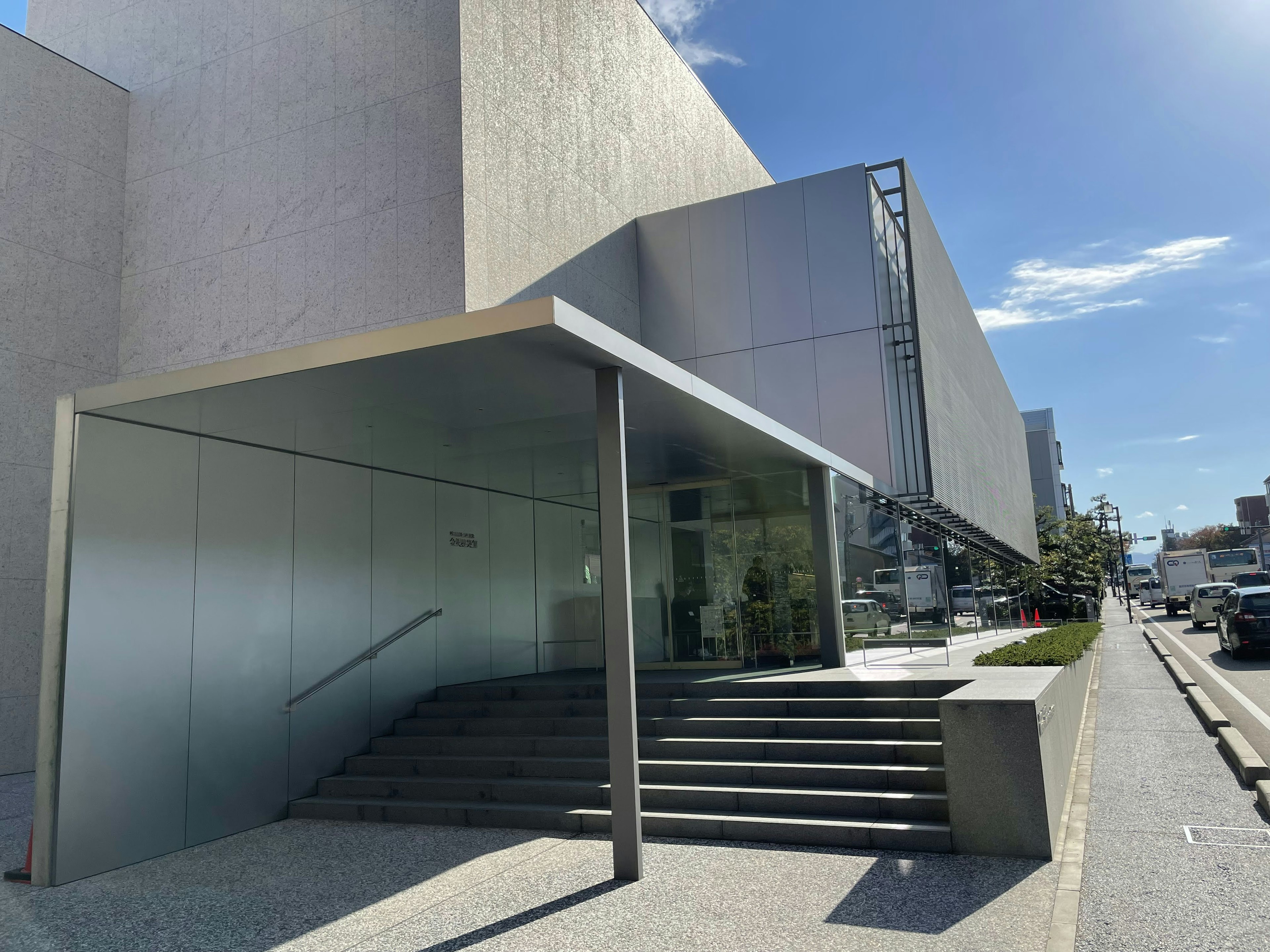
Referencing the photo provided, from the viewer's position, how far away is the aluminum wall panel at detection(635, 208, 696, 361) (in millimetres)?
19578

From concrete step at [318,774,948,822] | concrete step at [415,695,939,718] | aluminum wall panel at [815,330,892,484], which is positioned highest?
aluminum wall panel at [815,330,892,484]

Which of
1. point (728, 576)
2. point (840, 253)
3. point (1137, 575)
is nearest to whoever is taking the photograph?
point (728, 576)

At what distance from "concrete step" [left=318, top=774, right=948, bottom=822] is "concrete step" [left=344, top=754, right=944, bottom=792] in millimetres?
58

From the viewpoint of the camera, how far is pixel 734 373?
19.2m

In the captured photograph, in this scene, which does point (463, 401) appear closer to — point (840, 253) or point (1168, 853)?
point (1168, 853)

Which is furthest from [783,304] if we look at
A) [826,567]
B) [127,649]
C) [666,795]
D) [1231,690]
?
[127,649]

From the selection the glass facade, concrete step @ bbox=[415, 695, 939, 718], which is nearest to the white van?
the glass facade

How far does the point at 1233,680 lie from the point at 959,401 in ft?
33.9

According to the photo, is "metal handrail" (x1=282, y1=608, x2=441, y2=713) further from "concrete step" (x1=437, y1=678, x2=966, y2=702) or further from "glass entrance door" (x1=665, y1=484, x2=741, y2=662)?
"glass entrance door" (x1=665, y1=484, x2=741, y2=662)

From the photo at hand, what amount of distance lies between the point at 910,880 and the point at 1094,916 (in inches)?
46.6

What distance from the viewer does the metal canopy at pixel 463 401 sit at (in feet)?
20.7

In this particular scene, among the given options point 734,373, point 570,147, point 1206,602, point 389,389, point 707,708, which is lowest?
point 707,708

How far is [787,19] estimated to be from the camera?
1889 centimetres

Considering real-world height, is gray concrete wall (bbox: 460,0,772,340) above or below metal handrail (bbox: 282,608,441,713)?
above
